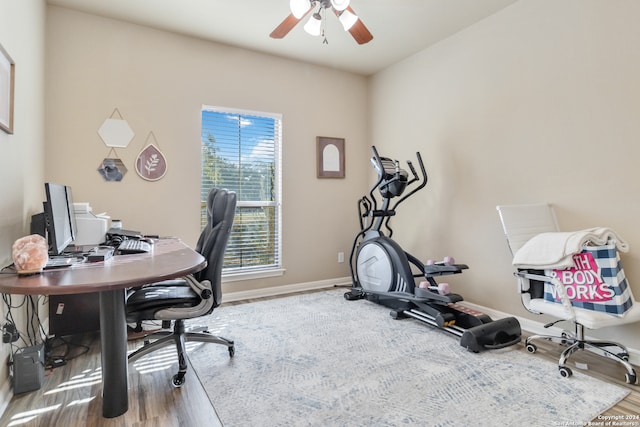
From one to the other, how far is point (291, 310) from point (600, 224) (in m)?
2.58

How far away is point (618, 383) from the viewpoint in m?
1.94

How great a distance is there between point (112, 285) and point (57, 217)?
717 mm

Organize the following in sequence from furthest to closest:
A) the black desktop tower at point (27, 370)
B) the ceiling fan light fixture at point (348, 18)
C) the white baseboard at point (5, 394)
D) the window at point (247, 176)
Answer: the window at point (247, 176) < the ceiling fan light fixture at point (348, 18) < the black desktop tower at point (27, 370) < the white baseboard at point (5, 394)

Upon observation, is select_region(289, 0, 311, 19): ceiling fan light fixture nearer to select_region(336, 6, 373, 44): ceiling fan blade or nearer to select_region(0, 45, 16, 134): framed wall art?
select_region(336, 6, 373, 44): ceiling fan blade

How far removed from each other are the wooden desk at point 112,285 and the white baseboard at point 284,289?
190cm

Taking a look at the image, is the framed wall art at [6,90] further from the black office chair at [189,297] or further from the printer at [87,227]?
the black office chair at [189,297]

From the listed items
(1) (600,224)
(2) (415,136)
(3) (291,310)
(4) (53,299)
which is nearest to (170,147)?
(4) (53,299)

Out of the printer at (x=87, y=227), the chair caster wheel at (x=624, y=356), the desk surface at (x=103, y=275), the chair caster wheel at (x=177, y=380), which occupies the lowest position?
the chair caster wheel at (x=177, y=380)

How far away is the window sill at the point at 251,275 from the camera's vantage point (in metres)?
3.67

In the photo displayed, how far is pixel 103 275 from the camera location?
143 cm

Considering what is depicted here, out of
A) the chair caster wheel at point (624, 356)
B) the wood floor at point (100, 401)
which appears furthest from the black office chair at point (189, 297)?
the chair caster wheel at point (624, 356)

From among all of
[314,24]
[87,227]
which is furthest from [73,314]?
[314,24]

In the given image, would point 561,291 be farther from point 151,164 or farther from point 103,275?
point 151,164

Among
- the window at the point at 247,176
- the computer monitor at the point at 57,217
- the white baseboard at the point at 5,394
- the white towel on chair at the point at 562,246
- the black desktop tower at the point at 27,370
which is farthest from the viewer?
the window at the point at 247,176
